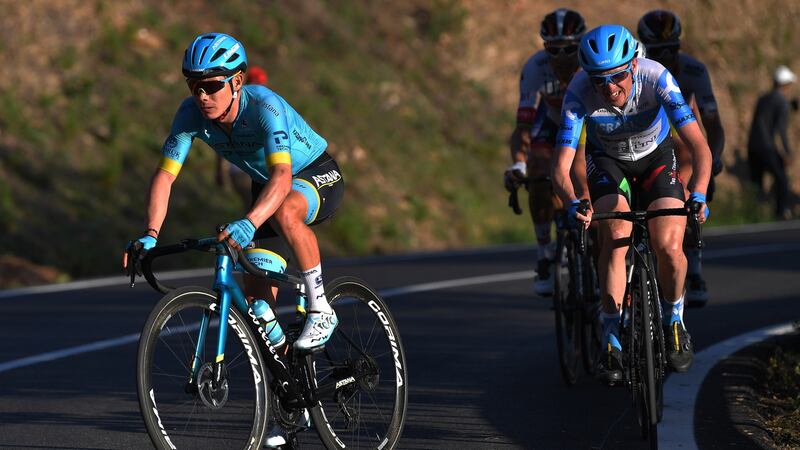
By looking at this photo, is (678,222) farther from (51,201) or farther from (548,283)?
(51,201)

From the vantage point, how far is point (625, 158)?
303 inches

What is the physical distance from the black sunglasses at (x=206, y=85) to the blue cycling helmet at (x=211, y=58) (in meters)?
0.04

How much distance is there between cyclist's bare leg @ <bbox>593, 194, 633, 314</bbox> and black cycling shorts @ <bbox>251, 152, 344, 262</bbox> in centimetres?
156

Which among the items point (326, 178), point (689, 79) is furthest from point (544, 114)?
point (326, 178)

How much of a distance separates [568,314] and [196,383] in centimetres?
363

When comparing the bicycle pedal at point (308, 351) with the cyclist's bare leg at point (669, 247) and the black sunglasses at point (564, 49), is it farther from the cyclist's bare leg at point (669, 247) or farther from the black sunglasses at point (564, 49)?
the black sunglasses at point (564, 49)

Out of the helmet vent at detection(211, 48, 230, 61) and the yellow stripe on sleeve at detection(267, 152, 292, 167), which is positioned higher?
the helmet vent at detection(211, 48, 230, 61)

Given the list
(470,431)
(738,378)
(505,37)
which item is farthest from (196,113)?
(505,37)

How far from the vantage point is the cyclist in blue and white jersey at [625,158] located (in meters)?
7.09

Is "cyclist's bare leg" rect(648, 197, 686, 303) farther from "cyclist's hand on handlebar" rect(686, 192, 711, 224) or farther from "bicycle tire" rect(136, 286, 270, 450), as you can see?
"bicycle tire" rect(136, 286, 270, 450)

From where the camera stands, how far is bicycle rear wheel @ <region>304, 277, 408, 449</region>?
20.6 ft

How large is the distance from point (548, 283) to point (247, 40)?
14242mm

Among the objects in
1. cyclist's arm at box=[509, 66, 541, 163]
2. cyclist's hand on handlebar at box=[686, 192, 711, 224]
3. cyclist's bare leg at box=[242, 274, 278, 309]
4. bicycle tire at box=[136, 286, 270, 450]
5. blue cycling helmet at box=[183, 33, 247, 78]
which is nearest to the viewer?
bicycle tire at box=[136, 286, 270, 450]

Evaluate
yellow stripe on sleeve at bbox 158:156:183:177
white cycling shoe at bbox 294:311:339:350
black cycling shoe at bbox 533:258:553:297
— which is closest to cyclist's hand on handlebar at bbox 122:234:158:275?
yellow stripe on sleeve at bbox 158:156:183:177
